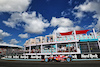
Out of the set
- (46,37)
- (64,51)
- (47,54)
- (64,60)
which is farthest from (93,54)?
(46,37)

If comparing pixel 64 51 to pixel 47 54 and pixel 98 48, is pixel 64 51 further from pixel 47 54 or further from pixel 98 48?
pixel 98 48

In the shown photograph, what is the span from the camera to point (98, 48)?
18.1m

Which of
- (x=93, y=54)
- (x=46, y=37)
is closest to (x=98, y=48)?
(x=93, y=54)

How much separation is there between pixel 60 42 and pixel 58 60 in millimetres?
8847

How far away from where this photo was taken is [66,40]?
20188mm

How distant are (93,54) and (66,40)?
7.36 meters

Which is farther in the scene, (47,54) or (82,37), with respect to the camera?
(47,54)

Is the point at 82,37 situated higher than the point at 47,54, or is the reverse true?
the point at 82,37

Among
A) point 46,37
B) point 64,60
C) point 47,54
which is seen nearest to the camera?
point 64,60

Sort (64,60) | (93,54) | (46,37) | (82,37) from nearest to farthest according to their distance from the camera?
(64,60)
(93,54)
(82,37)
(46,37)

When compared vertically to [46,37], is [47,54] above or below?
below

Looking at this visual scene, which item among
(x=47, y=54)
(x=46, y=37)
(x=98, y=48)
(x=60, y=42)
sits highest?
(x=46, y=37)

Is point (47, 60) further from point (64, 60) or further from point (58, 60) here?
point (64, 60)

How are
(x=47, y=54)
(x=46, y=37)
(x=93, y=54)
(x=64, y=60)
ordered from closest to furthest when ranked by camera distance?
(x=64, y=60) → (x=93, y=54) → (x=47, y=54) → (x=46, y=37)
